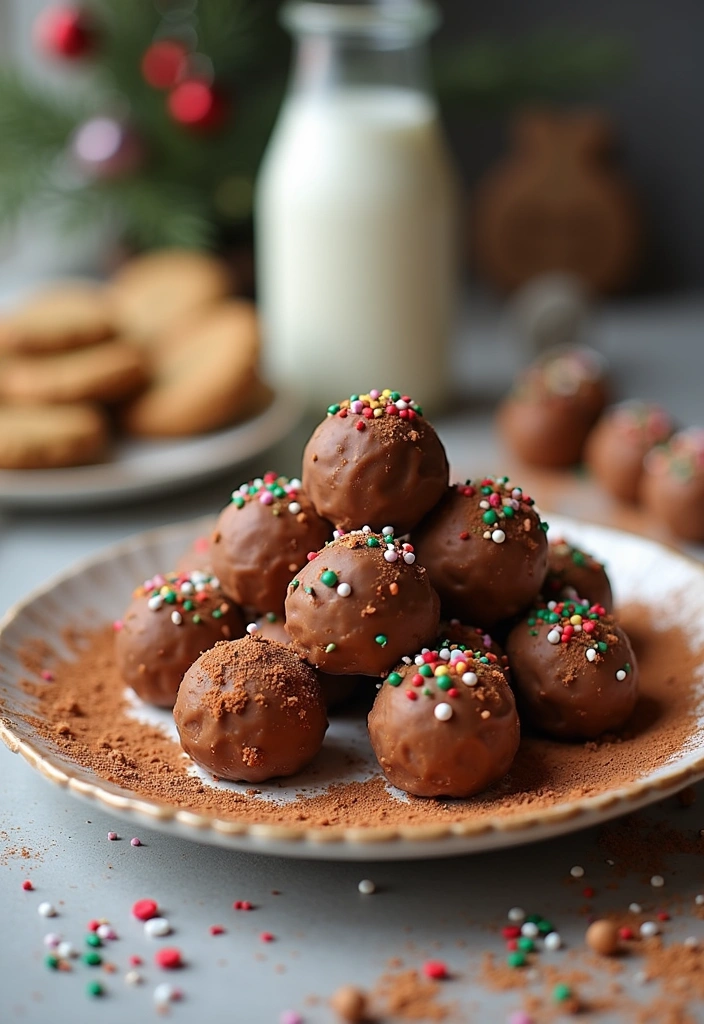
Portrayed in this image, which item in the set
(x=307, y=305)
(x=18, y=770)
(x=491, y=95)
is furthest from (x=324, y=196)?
(x=18, y=770)

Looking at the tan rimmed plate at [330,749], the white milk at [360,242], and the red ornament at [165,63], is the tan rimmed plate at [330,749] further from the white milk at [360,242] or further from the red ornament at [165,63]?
the red ornament at [165,63]

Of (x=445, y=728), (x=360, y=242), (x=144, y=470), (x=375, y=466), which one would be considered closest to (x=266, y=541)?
(x=375, y=466)

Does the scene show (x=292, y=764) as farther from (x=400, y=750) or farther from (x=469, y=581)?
(x=469, y=581)

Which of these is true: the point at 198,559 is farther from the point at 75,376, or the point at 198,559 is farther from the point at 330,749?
the point at 75,376

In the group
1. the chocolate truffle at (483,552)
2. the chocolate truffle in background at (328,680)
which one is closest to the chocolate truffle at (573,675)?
the chocolate truffle at (483,552)

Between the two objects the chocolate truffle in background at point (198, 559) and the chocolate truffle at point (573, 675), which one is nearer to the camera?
the chocolate truffle at point (573, 675)

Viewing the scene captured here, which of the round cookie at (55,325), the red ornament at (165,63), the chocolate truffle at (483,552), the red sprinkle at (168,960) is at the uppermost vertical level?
the red ornament at (165,63)

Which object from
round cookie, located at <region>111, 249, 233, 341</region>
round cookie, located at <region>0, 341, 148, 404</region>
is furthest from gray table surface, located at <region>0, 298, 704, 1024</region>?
round cookie, located at <region>111, 249, 233, 341</region>

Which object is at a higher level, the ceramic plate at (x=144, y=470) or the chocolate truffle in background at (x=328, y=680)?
the chocolate truffle in background at (x=328, y=680)
